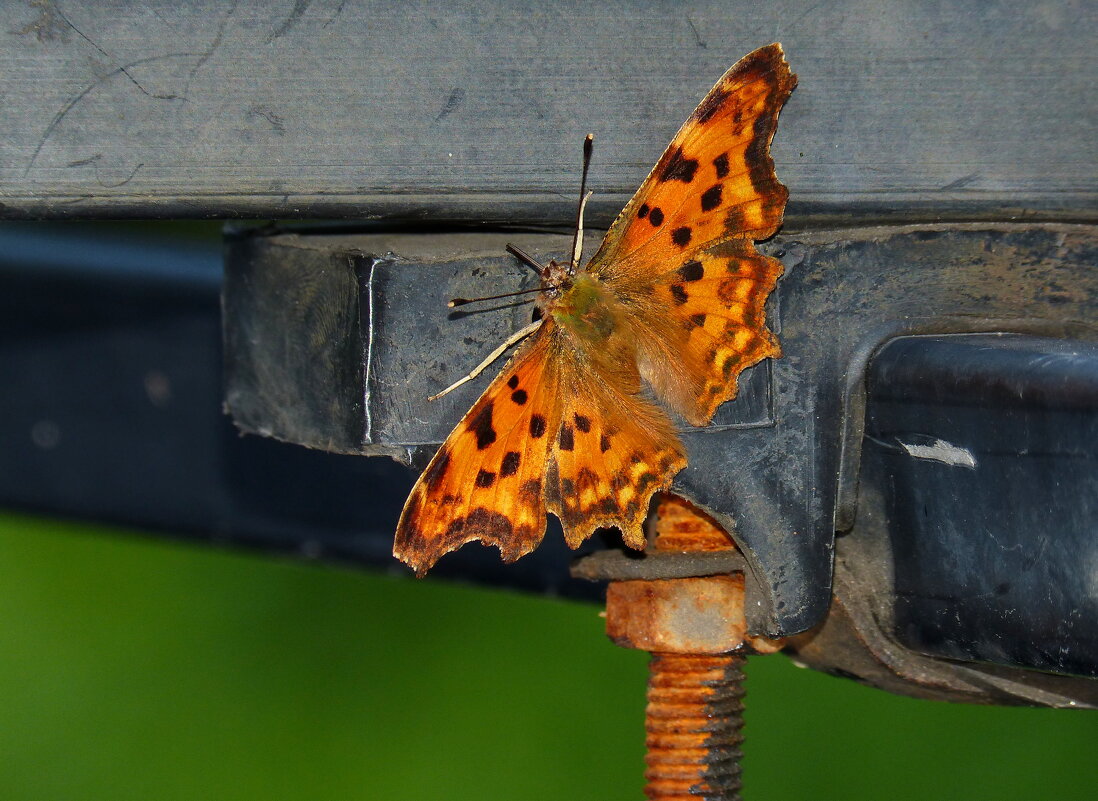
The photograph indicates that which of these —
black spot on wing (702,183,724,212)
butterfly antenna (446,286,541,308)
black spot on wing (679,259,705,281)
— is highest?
black spot on wing (702,183,724,212)

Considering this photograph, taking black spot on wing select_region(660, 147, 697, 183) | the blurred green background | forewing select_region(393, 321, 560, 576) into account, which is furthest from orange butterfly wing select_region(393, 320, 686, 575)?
the blurred green background

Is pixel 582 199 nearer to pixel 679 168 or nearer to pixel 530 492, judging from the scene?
pixel 679 168

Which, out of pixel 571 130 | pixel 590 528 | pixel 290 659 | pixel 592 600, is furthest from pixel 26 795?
pixel 571 130

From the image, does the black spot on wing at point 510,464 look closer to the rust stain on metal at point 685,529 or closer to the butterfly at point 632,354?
the butterfly at point 632,354

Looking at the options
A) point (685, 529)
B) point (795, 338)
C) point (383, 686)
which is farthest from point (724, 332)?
point (383, 686)

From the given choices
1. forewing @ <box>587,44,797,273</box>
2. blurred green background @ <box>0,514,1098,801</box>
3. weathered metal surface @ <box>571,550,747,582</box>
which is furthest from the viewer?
blurred green background @ <box>0,514,1098,801</box>

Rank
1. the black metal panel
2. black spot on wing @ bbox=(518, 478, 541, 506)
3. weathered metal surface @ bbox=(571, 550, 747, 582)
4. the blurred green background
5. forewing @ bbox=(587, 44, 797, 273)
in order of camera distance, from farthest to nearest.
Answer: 1. the blurred green background
2. black spot on wing @ bbox=(518, 478, 541, 506)
3. weathered metal surface @ bbox=(571, 550, 747, 582)
4. forewing @ bbox=(587, 44, 797, 273)
5. the black metal panel

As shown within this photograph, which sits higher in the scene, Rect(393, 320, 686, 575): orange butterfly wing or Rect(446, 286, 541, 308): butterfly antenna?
Rect(446, 286, 541, 308): butterfly antenna

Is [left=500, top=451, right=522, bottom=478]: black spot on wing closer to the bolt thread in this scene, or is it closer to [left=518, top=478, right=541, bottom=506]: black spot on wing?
[left=518, top=478, right=541, bottom=506]: black spot on wing
